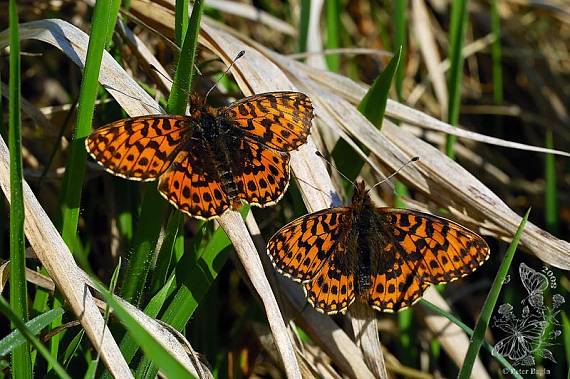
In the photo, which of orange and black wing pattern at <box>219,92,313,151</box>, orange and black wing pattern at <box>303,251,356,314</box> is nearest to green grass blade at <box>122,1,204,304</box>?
orange and black wing pattern at <box>219,92,313,151</box>

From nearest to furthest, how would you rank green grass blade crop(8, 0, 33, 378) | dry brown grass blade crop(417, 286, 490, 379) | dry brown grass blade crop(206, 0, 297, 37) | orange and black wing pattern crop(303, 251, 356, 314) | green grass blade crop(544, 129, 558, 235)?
green grass blade crop(8, 0, 33, 378), orange and black wing pattern crop(303, 251, 356, 314), dry brown grass blade crop(417, 286, 490, 379), green grass blade crop(544, 129, 558, 235), dry brown grass blade crop(206, 0, 297, 37)

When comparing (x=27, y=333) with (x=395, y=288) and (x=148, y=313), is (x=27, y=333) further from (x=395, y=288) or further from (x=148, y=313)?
(x=395, y=288)

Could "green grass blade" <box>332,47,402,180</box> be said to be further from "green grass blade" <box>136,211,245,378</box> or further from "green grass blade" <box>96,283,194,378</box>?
"green grass blade" <box>96,283,194,378</box>

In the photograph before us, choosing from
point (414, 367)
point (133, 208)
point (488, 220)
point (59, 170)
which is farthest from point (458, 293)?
point (59, 170)

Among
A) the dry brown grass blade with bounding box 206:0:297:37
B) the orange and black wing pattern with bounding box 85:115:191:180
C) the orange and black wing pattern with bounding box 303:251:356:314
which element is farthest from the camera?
the dry brown grass blade with bounding box 206:0:297:37

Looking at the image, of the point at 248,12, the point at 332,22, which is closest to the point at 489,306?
the point at 332,22

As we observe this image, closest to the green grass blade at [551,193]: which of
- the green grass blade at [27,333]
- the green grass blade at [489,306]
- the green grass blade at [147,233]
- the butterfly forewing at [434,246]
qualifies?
the butterfly forewing at [434,246]

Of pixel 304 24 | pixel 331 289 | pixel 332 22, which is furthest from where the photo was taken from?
pixel 332 22
